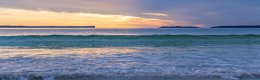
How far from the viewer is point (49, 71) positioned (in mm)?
6953

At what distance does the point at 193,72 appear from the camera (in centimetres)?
691

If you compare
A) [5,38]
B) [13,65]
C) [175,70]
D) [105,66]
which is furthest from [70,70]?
[5,38]

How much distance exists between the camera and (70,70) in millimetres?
7188

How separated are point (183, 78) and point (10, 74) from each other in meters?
3.33

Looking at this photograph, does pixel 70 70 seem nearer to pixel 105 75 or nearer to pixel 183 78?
pixel 105 75

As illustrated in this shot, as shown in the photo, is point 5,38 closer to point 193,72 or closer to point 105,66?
point 105,66

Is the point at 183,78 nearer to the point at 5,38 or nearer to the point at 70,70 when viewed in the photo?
the point at 70,70

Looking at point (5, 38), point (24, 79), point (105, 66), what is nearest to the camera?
point (24, 79)

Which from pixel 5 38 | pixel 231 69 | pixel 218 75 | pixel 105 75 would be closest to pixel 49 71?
pixel 105 75

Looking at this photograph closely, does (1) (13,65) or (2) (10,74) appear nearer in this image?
(2) (10,74)

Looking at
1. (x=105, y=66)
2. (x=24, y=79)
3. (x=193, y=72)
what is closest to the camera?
(x=24, y=79)

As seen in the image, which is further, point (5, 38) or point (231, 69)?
point (5, 38)

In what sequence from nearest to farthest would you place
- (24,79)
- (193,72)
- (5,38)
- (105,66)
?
(24,79), (193,72), (105,66), (5,38)

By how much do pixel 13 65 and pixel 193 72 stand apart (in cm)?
421
